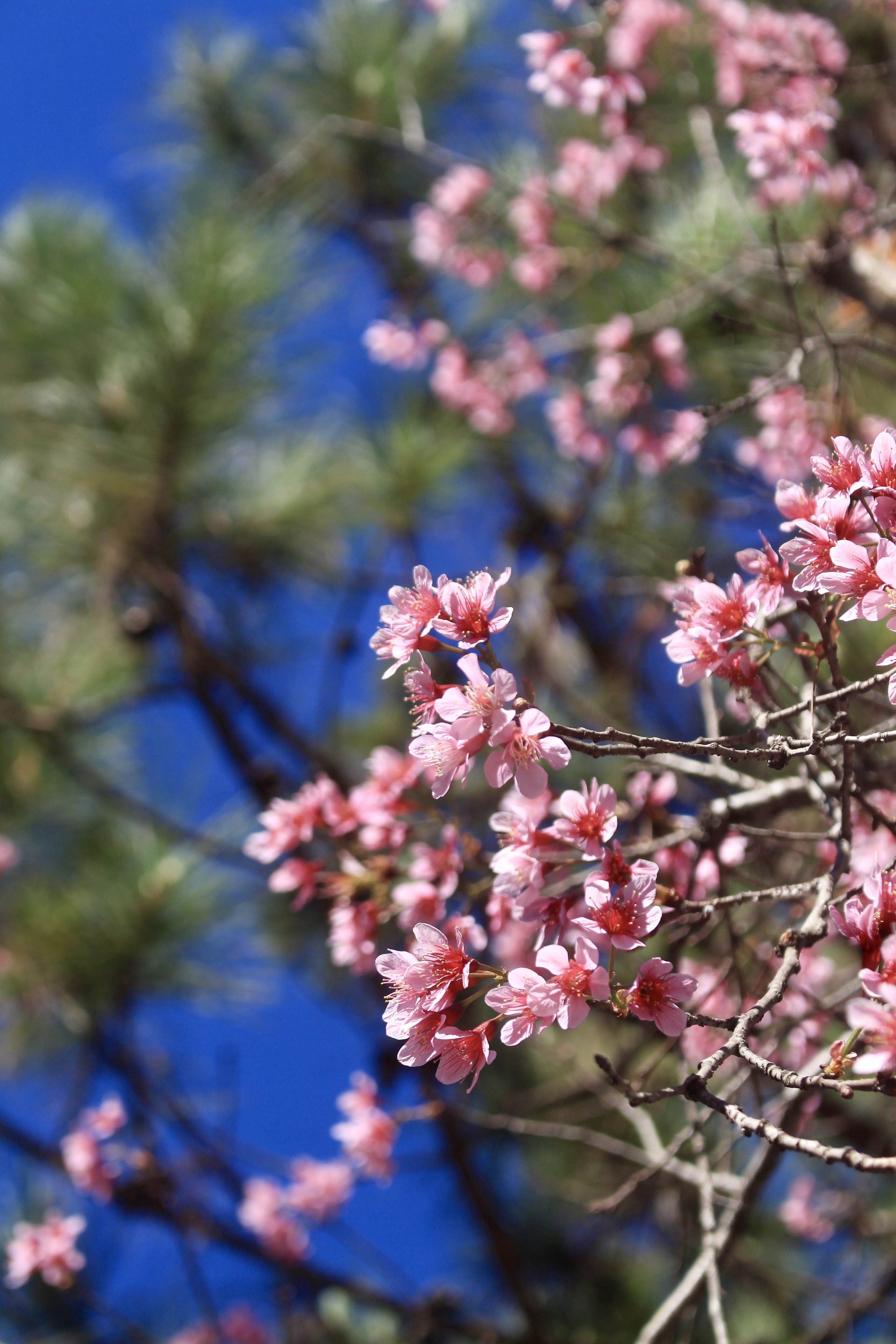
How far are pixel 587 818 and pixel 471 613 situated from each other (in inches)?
7.7

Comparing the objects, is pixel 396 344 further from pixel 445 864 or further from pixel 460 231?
pixel 445 864

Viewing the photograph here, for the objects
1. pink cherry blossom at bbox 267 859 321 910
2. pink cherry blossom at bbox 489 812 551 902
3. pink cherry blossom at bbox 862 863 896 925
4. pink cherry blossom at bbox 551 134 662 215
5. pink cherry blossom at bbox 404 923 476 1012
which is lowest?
pink cherry blossom at bbox 862 863 896 925

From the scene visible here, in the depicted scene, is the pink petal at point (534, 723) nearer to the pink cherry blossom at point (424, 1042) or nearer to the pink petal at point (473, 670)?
the pink petal at point (473, 670)

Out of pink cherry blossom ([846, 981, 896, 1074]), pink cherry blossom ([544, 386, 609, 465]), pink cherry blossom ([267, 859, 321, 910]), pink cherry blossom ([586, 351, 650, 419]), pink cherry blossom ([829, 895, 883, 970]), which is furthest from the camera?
pink cherry blossom ([544, 386, 609, 465])

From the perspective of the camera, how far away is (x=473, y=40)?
373cm

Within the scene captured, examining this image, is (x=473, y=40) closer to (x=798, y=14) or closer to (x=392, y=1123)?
(x=798, y=14)

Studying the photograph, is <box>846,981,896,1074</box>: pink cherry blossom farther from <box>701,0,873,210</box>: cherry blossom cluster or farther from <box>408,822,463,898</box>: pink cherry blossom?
<box>701,0,873,210</box>: cherry blossom cluster

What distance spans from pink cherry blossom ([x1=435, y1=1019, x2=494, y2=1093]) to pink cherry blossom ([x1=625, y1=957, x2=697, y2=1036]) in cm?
11

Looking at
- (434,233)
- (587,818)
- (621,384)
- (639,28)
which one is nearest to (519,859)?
(587,818)

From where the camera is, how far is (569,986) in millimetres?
738

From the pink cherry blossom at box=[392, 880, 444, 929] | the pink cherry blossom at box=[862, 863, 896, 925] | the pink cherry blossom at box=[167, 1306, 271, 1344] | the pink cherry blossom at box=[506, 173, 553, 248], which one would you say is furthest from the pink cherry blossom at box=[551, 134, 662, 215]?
the pink cherry blossom at box=[167, 1306, 271, 1344]

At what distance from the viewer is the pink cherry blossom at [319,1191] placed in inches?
78.5

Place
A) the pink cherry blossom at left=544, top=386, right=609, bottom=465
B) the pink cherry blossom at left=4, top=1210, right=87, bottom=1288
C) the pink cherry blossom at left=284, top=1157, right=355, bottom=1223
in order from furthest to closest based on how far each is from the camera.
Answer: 1. the pink cherry blossom at left=544, top=386, right=609, bottom=465
2. the pink cherry blossom at left=284, top=1157, right=355, bottom=1223
3. the pink cherry blossom at left=4, top=1210, right=87, bottom=1288

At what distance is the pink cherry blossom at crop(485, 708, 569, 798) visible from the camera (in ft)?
2.47
